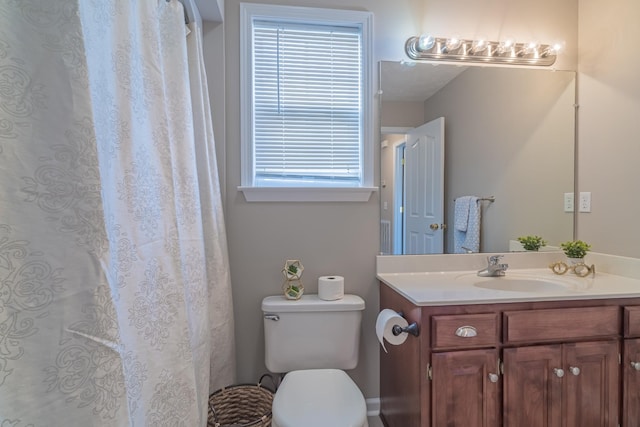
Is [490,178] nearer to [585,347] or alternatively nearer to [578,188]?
[578,188]

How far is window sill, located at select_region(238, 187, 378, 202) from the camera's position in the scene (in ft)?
5.36

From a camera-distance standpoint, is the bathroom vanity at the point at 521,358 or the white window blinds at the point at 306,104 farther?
the white window blinds at the point at 306,104

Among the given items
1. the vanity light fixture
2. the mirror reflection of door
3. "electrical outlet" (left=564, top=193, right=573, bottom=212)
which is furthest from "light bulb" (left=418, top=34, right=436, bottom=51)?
"electrical outlet" (left=564, top=193, right=573, bottom=212)

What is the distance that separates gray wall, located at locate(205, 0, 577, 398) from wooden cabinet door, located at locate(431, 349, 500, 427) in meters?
0.56

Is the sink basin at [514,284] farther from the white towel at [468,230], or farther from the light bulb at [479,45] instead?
the light bulb at [479,45]

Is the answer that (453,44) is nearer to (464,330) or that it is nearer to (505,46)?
(505,46)

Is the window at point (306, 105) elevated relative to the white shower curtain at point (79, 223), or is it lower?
elevated

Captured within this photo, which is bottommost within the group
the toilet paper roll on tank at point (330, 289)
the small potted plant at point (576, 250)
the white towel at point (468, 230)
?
the toilet paper roll on tank at point (330, 289)

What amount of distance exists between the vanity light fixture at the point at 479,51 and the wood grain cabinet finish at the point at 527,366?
1.37 m

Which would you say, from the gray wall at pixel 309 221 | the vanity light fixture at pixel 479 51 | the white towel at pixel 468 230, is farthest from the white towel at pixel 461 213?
the vanity light fixture at pixel 479 51

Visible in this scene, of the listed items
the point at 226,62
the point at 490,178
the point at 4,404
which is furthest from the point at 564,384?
the point at 226,62

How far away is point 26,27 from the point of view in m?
0.48

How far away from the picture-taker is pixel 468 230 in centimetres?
181

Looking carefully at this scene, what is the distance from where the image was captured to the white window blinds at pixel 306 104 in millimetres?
1671
